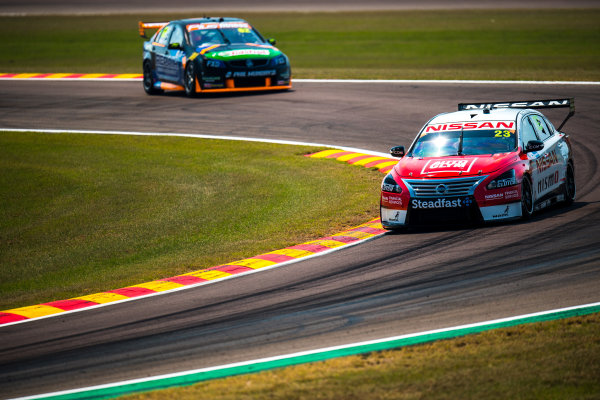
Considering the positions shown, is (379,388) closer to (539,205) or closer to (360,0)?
(539,205)

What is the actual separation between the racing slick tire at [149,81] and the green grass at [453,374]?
19.4 m

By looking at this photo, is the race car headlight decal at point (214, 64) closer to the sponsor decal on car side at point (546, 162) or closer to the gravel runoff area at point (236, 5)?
the sponsor decal on car side at point (546, 162)

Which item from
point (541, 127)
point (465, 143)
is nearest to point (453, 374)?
point (465, 143)

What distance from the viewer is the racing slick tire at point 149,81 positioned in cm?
2536

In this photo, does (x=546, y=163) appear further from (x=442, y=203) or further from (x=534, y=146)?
(x=442, y=203)

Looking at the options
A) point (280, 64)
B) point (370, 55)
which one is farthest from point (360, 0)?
point (280, 64)

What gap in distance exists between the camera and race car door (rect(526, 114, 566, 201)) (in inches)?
476

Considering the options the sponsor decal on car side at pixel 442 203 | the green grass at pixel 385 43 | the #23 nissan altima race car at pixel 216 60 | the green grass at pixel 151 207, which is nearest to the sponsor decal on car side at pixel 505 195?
the sponsor decal on car side at pixel 442 203

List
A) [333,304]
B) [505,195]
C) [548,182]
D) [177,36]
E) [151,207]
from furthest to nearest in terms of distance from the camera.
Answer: [177,36] < [151,207] < [548,182] < [505,195] < [333,304]

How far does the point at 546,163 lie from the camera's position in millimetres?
12383

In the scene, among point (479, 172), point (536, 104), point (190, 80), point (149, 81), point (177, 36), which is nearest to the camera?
point (479, 172)

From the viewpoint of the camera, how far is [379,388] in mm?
6250

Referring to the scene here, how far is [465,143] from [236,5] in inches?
1681

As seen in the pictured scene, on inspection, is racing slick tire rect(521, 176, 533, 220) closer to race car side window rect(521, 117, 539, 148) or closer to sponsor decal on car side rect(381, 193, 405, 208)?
race car side window rect(521, 117, 539, 148)
